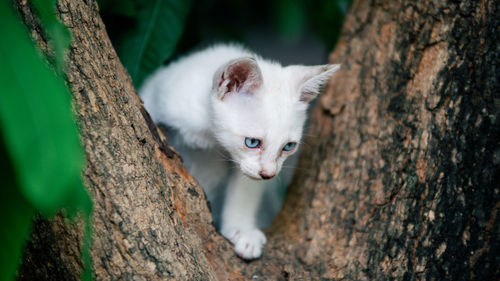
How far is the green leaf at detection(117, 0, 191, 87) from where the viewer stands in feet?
7.04

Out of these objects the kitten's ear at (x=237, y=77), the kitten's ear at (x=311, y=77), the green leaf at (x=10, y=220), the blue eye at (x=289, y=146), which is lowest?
the green leaf at (x=10, y=220)

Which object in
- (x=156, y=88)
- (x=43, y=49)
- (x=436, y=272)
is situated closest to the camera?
(x=43, y=49)

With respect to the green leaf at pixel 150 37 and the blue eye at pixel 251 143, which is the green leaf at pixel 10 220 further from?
the green leaf at pixel 150 37

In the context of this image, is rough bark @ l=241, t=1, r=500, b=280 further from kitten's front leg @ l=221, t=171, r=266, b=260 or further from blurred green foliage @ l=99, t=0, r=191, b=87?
blurred green foliage @ l=99, t=0, r=191, b=87

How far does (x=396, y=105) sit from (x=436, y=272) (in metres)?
0.68

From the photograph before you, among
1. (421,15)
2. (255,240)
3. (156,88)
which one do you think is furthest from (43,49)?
(421,15)

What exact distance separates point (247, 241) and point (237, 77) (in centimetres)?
70

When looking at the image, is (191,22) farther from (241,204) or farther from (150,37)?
(241,204)

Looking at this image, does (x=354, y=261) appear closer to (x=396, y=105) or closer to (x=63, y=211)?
(x=396, y=105)

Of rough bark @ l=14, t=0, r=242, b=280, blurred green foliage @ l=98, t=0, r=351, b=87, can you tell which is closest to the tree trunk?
rough bark @ l=14, t=0, r=242, b=280

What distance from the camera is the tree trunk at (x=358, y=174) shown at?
1273 millimetres

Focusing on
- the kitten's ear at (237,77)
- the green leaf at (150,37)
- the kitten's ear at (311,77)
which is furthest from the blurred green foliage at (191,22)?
the kitten's ear at (311,77)

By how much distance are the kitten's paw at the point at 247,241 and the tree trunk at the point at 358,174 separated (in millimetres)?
45

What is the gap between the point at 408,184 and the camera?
5.52 feet
